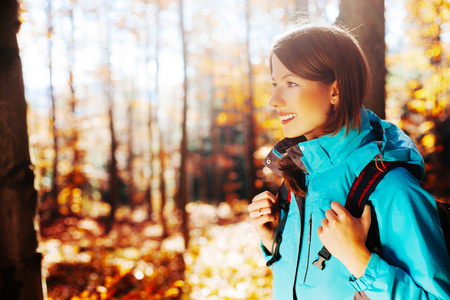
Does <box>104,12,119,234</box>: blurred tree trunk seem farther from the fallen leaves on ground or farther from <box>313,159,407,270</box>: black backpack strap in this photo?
<box>313,159,407,270</box>: black backpack strap

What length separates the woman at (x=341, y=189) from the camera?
3.53 ft

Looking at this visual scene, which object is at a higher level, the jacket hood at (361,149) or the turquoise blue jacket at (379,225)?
the jacket hood at (361,149)

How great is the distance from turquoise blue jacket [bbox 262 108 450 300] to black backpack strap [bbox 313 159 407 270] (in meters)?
0.02

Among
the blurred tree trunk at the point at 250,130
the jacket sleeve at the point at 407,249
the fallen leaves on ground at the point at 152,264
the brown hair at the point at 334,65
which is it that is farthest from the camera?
the blurred tree trunk at the point at 250,130

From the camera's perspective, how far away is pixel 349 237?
113cm

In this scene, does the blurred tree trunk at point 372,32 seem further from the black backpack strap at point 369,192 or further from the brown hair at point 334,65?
the black backpack strap at point 369,192

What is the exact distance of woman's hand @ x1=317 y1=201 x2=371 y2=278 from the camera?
1.13 metres

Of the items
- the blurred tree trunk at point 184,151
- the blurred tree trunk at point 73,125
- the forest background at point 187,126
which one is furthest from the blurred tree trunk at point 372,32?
the blurred tree trunk at point 73,125

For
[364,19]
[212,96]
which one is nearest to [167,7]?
[212,96]

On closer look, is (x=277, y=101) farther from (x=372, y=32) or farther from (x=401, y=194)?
(x=372, y=32)

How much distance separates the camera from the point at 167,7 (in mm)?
14477

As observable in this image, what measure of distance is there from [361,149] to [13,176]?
79.1 inches

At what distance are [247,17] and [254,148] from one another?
5318 millimetres

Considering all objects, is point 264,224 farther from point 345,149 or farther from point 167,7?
point 167,7
